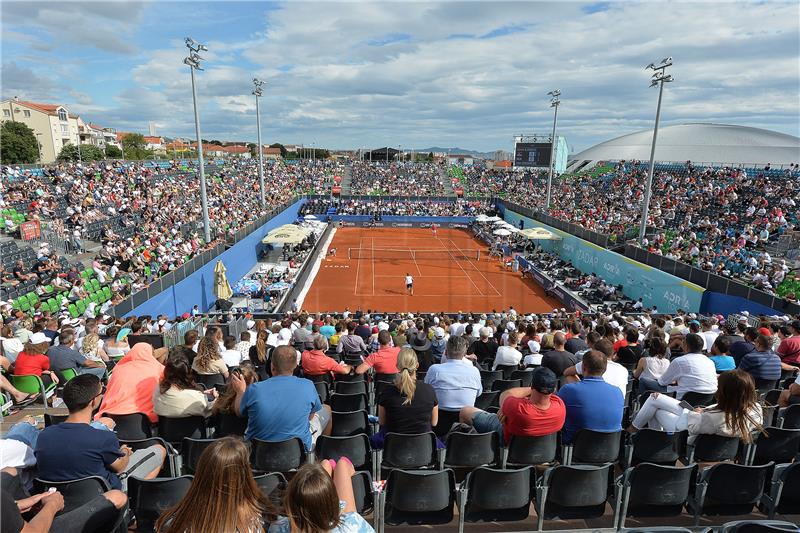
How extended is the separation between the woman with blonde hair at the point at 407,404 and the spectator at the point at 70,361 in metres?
5.58

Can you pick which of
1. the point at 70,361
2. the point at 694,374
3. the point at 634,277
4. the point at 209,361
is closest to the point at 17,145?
the point at 70,361

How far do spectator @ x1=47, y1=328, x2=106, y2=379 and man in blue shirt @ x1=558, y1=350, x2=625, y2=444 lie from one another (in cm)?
729

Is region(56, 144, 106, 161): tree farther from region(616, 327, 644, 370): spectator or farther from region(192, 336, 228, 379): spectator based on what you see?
region(616, 327, 644, 370): spectator

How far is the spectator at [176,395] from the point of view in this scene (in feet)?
17.5

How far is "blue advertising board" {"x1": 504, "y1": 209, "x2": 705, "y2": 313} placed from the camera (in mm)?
21156

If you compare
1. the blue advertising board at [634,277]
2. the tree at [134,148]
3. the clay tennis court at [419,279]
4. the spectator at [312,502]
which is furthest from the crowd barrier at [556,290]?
the tree at [134,148]

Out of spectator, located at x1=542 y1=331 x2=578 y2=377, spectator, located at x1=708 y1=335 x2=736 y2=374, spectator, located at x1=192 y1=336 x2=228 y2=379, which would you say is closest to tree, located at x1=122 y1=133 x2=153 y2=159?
spectator, located at x1=192 y1=336 x2=228 y2=379

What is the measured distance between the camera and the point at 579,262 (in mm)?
32219

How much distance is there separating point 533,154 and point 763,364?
5557cm

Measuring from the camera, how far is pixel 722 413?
4820 mm

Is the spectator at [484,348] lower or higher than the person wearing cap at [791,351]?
lower

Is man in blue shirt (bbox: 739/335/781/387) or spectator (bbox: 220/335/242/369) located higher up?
man in blue shirt (bbox: 739/335/781/387)

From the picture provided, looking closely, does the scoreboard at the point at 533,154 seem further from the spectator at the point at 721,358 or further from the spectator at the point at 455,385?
the spectator at the point at 455,385

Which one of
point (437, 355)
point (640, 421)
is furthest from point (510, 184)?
point (640, 421)
